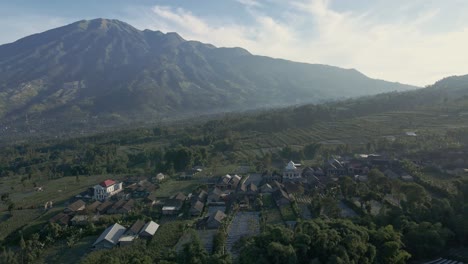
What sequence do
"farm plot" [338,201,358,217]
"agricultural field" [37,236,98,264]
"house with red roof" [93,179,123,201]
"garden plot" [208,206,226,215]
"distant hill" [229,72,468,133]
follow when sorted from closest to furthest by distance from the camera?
"agricultural field" [37,236,98,264], "farm plot" [338,201,358,217], "garden plot" [208,206,226,215], "house with red roof" [93,179,123,201], "distant hill" [229,72,468,133]

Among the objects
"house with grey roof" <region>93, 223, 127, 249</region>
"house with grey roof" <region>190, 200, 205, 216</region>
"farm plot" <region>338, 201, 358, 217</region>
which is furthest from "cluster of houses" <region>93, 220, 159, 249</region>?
"farm plot" <region>338, 201, 358, 217</region>

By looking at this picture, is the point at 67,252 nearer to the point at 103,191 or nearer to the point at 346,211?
the point at 103,191

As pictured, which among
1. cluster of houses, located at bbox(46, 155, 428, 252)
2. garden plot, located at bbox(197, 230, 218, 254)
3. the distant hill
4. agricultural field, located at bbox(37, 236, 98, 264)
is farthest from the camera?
the distant hill

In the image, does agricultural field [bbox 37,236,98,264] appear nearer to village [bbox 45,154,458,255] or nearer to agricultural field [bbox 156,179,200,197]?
village [bbox 45,154,458,255]

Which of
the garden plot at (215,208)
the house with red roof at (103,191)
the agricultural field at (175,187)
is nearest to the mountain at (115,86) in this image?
the agricultural field at (175,187)

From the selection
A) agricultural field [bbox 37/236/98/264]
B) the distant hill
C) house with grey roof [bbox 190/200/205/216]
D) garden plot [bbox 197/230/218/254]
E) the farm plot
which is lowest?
agricultural field [bbox 37/236/98/264]

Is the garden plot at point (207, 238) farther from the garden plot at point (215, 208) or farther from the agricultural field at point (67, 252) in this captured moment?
the agricultural field at point (67, 252)

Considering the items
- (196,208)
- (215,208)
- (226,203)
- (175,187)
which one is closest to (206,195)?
(226,203)
